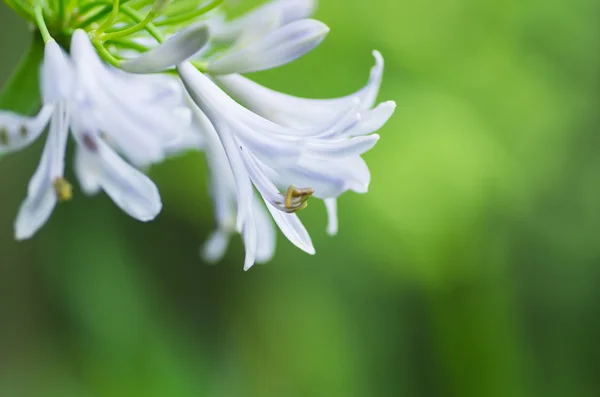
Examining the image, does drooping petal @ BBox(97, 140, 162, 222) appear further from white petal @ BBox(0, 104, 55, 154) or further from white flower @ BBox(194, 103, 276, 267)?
white flower @ BBox(194, 103, 276, 267)

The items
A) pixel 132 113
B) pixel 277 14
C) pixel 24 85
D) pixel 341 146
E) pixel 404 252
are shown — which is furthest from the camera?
pixel 404 252

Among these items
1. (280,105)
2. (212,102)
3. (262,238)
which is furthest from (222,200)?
(212,102)

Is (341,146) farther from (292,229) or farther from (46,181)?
(46,181)

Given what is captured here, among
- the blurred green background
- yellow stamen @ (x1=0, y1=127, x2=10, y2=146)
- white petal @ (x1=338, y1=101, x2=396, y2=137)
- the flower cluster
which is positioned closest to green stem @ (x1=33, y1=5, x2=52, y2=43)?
the flower cluster

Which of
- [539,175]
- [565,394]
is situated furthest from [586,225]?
[565,394]

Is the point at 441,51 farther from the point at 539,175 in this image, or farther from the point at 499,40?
the point at 539,175

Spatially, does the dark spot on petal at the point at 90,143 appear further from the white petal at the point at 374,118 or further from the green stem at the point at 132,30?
the white petal at the point at 374,118
